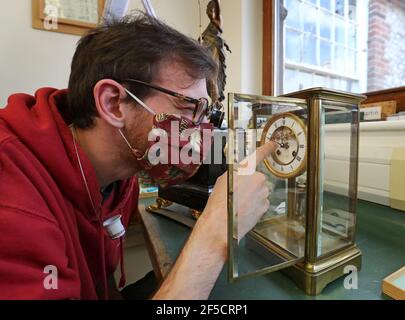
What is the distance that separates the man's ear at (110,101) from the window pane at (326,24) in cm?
136

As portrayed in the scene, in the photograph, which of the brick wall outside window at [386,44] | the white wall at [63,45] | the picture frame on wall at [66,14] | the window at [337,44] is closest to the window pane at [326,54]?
the window at [337,44]

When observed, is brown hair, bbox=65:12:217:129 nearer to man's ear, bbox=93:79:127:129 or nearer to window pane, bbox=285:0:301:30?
man's ear, bbox=93:79:127:129

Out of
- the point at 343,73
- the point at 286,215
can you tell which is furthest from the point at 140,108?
the point at 343,73

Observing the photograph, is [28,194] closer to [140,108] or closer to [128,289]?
[140,108]

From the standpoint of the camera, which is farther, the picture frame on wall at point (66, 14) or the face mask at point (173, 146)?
the picture frame on wall at point (66, 14)

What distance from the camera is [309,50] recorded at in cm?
154

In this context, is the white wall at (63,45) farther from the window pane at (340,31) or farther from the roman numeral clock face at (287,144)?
the roman numeral clock face at (287,144)

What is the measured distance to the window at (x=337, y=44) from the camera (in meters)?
1.10

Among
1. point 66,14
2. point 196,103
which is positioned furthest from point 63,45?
point 196,103

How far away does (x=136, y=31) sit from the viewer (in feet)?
2.15

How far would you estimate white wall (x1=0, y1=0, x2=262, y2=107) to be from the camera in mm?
1281

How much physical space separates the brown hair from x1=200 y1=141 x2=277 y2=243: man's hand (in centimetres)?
30

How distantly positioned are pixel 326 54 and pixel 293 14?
32cm
